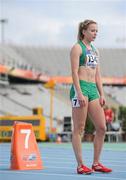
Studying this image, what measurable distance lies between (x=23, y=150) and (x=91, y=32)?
5.95 ft

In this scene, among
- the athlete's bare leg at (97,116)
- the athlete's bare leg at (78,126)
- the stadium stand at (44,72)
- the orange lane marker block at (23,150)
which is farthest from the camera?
the stadium stand at (44,72)

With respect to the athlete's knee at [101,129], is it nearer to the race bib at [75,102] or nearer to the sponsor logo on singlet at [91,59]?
the race bib at [75,102]

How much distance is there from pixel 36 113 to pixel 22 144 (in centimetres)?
1853

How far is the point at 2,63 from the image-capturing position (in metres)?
50.7

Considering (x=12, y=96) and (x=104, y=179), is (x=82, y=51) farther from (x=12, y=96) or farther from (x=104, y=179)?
(x=12, y=96)

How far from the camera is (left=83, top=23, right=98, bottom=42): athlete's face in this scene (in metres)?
6.54

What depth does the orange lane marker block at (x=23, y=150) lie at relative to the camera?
7086 millimetres

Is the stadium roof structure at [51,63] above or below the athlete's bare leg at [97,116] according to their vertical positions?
above

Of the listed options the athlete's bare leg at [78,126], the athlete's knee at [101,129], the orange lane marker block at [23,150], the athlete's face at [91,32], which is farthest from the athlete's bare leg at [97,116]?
the orange lane marker block at [23,150]

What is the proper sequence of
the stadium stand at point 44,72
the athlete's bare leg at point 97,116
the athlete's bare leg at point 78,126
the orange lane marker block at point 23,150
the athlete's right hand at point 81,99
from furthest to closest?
the stadium stand at point 44,72 → the orange lane marker block at point 23,150 → the athlete's bare leg at point 97,116 → the athlete's bare leg at point 78,126 → the athlete's right hand at point 81,99

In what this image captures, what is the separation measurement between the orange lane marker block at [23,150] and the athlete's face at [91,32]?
1.57 meters

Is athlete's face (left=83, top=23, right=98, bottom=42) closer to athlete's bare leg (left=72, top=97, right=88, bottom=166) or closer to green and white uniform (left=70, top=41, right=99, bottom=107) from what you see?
green and white uniform (left=70, top=41, right=99, bottom=107)

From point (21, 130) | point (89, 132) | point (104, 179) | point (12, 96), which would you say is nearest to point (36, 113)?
point (89, 132)

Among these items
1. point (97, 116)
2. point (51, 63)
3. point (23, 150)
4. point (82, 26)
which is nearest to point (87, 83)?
point (97, 116)
